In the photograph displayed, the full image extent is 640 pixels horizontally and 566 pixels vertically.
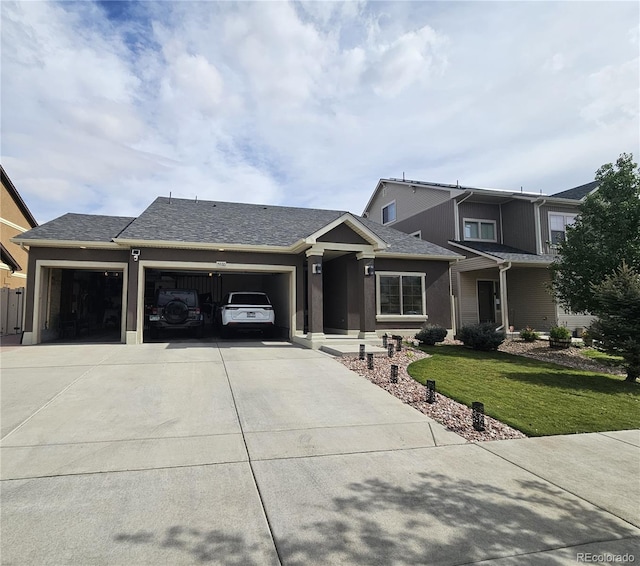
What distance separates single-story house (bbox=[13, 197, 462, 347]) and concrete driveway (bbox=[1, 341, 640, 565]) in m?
6.67

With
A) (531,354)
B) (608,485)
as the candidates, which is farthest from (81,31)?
(531,354)

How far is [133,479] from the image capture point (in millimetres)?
3850

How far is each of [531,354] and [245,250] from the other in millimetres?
10159

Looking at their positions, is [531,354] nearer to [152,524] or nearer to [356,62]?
[356,62]

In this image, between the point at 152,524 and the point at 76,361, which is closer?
the point at 152,524

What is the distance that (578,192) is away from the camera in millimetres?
19906

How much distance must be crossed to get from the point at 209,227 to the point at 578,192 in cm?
1805

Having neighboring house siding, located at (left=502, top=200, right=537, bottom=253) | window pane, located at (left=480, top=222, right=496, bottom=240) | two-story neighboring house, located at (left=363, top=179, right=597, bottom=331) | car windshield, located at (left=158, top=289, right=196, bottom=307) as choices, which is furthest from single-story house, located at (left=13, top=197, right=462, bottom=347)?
neighboring house siding, located at (left=502, top=200, right=537, bottom=253)

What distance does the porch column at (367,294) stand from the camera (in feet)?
44.3

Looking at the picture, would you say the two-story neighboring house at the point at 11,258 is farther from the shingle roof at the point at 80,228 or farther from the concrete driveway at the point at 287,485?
the concrete driveway at the point at 287,485

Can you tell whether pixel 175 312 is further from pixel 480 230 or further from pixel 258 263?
pixel 480 230

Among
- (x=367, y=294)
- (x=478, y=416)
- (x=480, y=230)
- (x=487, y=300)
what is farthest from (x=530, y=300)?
(x=478, y=416)

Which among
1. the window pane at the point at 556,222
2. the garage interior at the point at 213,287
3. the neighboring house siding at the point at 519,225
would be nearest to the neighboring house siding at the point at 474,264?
the neighboring house siding at the point at 519,225

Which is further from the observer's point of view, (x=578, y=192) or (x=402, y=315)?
(x=578, y=192)
